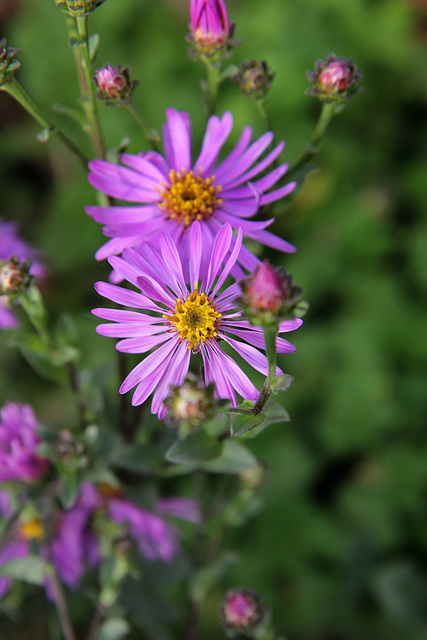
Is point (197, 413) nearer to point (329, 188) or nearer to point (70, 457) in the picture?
point (70, 457)

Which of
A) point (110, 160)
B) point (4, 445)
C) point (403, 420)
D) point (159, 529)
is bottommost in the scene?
point (159, 529)

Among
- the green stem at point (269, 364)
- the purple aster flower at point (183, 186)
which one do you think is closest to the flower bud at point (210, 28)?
the purple aster flower at point (183, 186)

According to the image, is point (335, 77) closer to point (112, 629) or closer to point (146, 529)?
point (146, 529)

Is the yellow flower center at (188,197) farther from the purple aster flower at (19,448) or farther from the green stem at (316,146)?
the purple aster flower at (19,448)

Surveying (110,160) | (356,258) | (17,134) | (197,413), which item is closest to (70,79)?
(17,134)

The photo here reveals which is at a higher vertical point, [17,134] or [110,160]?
[17,134]

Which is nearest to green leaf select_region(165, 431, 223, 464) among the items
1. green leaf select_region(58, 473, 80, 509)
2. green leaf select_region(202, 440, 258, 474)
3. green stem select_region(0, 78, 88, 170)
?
green leaf select_region(202, 440, 258, 474)
